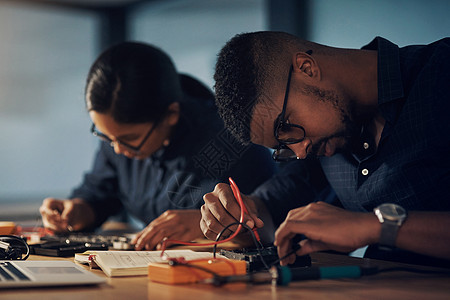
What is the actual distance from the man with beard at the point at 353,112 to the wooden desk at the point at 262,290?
274 millimetres

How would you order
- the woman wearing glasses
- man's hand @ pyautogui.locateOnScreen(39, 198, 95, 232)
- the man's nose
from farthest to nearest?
1. man's hand @ pyautogui.locateOnScreen(39, 198, 95, 232)
2. the woman wearing glasses
3. the man's nose

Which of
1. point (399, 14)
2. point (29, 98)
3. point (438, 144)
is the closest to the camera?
point (438, 144)

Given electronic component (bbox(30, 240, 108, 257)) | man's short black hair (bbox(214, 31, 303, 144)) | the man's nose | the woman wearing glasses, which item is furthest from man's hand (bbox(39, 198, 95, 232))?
the man's nose

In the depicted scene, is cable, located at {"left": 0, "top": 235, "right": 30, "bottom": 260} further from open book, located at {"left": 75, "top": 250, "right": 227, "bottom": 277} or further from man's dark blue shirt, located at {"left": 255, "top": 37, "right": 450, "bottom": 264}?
man's dark blue shirt, located at {"left": 255, "top": 37, "right": 450, "bottom": 264}

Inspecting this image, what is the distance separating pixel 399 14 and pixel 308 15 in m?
0.74

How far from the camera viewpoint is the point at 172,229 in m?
1.56

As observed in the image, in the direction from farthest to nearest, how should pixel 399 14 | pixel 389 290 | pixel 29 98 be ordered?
pixel 29 98
pixel 399 14
pixel 389 290

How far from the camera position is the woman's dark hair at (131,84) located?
1.94 m

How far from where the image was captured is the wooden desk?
852 mm

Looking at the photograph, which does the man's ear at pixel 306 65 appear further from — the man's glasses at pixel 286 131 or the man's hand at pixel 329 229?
the man's hand at pixel 329 229

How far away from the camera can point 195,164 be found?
203cm

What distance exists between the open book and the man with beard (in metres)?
0.16

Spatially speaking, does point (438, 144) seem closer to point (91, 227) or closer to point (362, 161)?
point (362, 161)

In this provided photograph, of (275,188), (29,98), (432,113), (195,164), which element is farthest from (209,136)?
(29,98)
